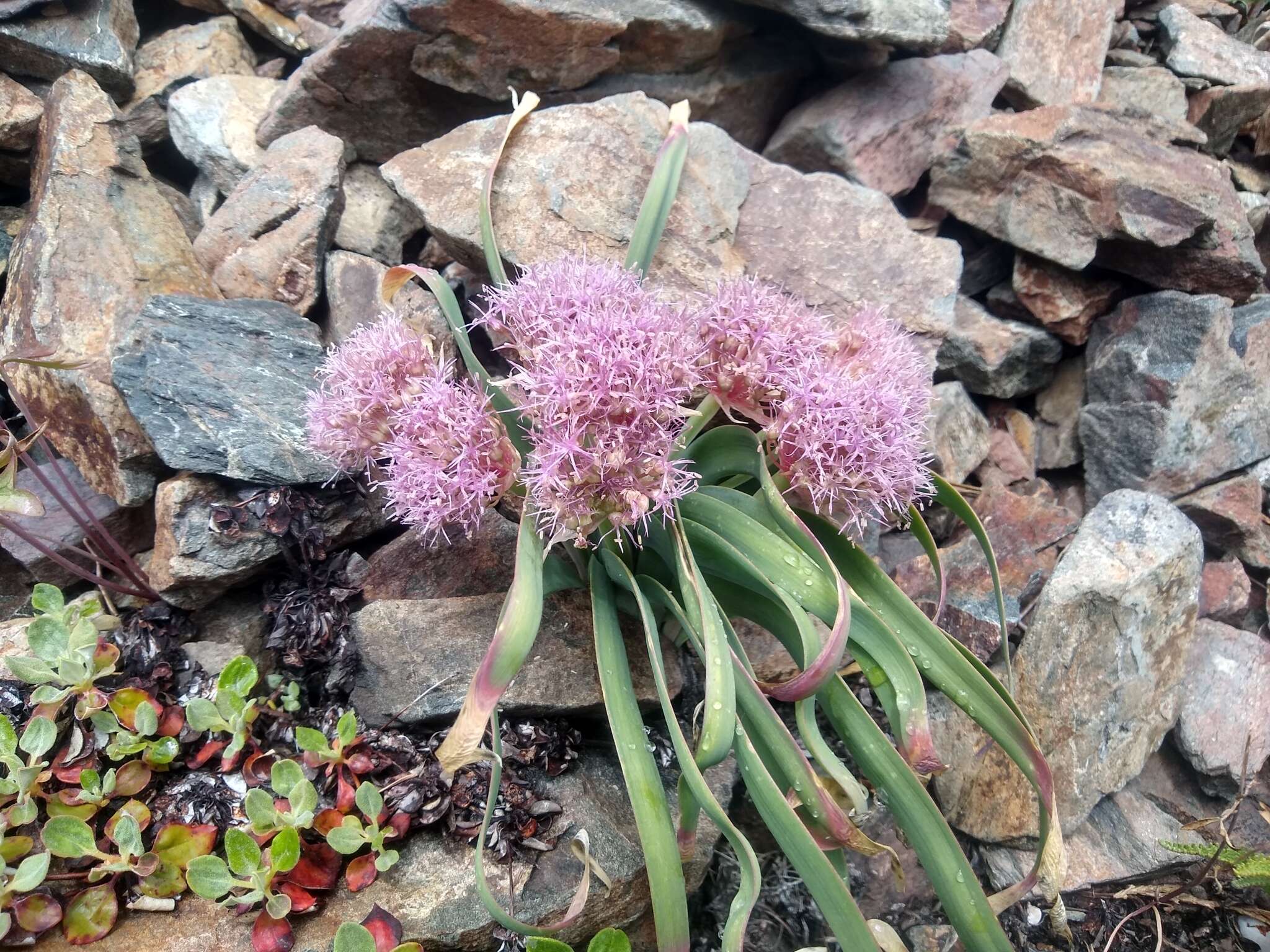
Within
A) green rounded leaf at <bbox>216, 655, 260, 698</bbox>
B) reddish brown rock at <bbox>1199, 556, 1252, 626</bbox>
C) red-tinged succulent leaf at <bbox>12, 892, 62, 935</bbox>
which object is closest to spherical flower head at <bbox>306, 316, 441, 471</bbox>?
green rounded leaf at <bbox>216, 655, 260, 698</bbox>

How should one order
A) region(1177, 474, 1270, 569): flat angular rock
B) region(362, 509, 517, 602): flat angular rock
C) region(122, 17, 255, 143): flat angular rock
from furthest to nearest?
region(122, 17, 255, 143): flat angular rock < region(1177, 474, 1270, 569): flat angular rock < region(362, 509, 517, 602): flat angular rock

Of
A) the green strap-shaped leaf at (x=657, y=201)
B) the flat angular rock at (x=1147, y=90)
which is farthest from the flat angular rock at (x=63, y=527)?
the flat angular rock at (x=1147, y=90)

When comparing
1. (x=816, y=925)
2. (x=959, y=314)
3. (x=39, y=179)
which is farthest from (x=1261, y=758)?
(x=39, y=179)

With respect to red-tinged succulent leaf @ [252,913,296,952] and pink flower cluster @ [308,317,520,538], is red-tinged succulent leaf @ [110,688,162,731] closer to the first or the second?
red-tinged succulent leaf @ [252,913,296,952]

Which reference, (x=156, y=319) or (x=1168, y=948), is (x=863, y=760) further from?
(x=156, y=319)

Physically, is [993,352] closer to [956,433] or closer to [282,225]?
[956,433]

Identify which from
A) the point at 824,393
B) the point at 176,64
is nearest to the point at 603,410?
the point at 824,393

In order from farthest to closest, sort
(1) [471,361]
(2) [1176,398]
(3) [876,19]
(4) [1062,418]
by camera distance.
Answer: (4) [1062,418] → (3) [876,19] → (2) [1176,398] → (1) [471,361]
